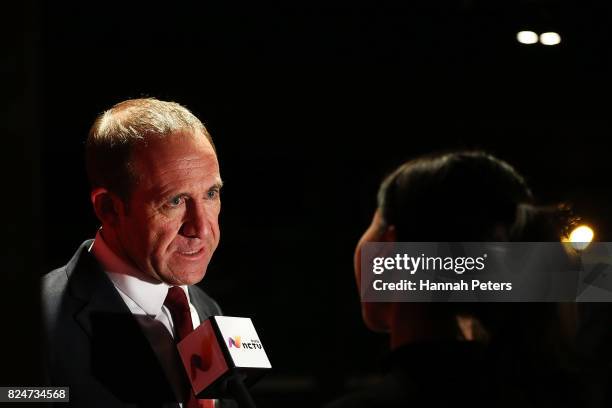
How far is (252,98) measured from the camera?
2143 mm

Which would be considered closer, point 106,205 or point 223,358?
point 223,358

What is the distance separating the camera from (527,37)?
220 centimetres

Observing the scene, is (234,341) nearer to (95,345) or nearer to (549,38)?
(95,345)

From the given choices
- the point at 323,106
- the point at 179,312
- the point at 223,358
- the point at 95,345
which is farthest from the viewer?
the point at 323,106

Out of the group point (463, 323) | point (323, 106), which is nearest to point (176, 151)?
point (323, 106)

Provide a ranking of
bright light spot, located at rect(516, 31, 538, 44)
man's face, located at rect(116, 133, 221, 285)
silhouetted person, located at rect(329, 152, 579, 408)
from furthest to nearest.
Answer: bright light spot, located at rect(516, 31, 538, 44) → man's face, located at rect(116, 133, 221, 285) → silhouetted person, located at rect(329, 152, 579, 408)

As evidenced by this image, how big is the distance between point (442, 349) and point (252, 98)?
0.78 meters

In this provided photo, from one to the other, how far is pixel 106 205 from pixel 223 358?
472 mm

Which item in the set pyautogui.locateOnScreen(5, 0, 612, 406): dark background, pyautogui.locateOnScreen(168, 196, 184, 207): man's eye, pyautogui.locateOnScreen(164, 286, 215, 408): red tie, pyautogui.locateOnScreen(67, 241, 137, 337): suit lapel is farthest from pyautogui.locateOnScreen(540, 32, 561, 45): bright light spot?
pyautogui.locateOnScreen(67, 241, 137, 337): suit lapel

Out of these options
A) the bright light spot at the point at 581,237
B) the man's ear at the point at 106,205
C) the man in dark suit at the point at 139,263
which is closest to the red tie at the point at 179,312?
the man in dark suit at the point at 139,263

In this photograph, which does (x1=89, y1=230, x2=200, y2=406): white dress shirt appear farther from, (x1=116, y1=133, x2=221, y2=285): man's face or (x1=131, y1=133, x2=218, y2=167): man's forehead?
(x1=131, y1=133, x2=218, y2=167): man's forehead

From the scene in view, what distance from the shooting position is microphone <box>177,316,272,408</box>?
1.81 m

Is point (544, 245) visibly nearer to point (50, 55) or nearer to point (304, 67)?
point (304, 67)

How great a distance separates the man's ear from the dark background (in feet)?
0.08
